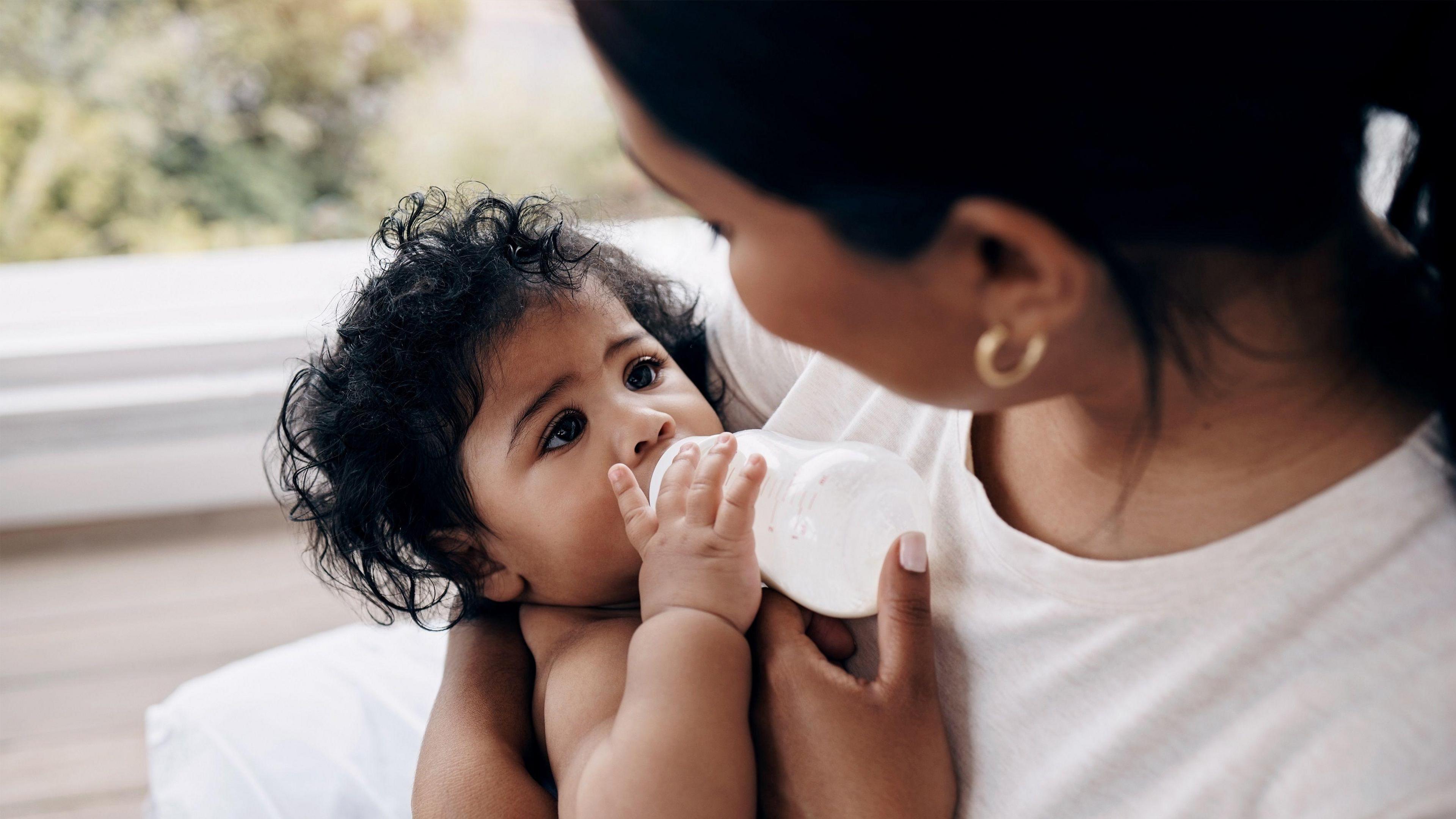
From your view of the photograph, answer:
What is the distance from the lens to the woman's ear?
59 cm

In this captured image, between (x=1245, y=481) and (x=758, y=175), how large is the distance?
386 millimetres

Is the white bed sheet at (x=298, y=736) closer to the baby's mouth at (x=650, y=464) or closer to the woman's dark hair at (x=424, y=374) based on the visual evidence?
the woman's dark hair at (x=424, y=374)

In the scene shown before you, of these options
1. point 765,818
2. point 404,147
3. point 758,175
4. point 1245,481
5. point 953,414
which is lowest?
point 404,147

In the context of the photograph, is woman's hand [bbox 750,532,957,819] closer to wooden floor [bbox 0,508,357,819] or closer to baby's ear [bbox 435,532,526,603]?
baby's ear [bbox 435,532,526,603]

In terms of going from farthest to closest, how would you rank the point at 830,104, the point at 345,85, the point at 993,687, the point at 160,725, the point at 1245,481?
the point at 345,85, the point at 160,725, the point at 993,687, the point at 1245,481, the point at 830,104

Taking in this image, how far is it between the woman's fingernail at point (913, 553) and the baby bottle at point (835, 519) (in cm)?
4

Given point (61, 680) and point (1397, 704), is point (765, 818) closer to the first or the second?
point (1397, 704)

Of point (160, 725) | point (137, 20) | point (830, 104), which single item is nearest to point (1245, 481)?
point (830, 104)

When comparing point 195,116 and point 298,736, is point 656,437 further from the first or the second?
point 195,116

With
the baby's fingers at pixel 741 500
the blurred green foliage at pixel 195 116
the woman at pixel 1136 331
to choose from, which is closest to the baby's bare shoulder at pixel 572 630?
the baby's fingers at pixel 741 500

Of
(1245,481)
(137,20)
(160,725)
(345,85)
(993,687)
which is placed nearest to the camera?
(1245,481)

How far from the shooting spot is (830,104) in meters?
0.57

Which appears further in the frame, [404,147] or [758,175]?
[404,147]

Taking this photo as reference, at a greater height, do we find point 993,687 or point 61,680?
point 993,687
